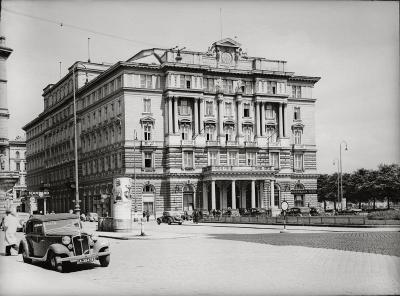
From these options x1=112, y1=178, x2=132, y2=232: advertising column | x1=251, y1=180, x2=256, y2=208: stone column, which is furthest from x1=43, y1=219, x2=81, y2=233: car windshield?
x1=251, y1=180, x2=256, y2=208: stone column

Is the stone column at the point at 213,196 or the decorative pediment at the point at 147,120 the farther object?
the decorative pediment at the point at 147,120

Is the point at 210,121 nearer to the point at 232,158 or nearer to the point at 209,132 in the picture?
the point at 209,132

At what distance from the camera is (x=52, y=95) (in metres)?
109

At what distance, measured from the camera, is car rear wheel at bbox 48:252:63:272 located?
60.3ft

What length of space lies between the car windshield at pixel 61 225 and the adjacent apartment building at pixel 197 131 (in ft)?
170

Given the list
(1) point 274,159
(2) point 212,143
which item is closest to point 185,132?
(2) point 212,143

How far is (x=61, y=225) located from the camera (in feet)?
66.7

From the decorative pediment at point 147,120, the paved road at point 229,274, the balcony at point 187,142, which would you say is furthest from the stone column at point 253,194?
the paved road at point 229,274

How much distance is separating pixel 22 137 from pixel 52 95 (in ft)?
145

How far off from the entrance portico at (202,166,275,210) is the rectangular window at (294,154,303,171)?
27.5 feet

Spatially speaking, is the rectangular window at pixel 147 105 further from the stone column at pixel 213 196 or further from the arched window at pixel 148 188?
the stone column at pixel 213 196

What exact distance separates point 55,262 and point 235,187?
64827 millimetres

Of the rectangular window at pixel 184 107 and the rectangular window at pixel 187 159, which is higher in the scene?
the rectangular window at pixel 184 107

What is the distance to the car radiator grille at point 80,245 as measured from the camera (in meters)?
18.9
